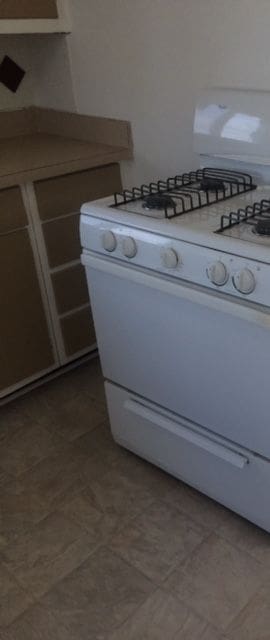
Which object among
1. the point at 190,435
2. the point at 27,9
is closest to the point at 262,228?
the point at 190,435

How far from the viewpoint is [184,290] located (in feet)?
4.20

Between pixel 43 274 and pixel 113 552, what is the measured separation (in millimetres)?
978

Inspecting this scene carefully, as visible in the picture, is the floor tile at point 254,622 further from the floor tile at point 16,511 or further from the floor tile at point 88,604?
the floor tile at point 16,511

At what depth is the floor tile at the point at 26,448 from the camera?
185cm

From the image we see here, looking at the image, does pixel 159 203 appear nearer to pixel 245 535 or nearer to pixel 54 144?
pixel 245 535

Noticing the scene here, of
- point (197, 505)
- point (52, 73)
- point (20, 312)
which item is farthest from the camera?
point (52, 73)

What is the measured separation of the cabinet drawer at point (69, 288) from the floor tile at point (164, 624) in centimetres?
111

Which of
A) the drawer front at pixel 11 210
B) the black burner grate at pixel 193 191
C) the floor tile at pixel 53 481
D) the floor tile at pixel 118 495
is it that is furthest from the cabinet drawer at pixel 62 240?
the floor tile at pixel 118 495

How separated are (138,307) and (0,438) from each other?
839 millimetres

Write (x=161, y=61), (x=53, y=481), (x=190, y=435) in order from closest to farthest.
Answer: (x=190, y=435) < (x=53, y=481) < (x=161, y=61)

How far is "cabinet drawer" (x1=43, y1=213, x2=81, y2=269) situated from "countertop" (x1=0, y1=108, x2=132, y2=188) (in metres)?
0.18

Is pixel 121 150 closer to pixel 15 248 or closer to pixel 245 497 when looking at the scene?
pixel 15 248

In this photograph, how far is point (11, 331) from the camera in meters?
1.99

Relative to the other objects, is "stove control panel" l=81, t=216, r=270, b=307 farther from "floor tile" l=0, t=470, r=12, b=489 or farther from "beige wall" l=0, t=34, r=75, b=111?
"beige wall" l=0, t=34, r=75, b=111
